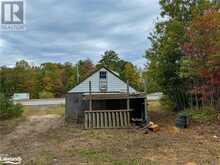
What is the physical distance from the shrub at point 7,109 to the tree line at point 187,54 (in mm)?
7689

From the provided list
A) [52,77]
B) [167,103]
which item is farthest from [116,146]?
[52,77]

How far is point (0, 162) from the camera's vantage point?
7.15 metres

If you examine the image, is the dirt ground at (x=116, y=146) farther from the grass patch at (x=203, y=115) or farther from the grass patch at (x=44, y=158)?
the grass patch at (x=203, y=115)

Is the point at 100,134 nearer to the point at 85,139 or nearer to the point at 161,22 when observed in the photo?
the point at 85,139

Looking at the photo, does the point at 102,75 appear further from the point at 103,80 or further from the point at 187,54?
Result: the point at 187,54

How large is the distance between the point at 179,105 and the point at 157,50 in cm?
329

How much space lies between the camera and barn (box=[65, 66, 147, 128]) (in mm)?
13133

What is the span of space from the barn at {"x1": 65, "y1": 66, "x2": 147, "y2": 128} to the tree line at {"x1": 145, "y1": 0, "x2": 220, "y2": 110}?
6.66ft

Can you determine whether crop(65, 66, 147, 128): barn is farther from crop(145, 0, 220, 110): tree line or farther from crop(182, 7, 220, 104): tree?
crop(182, 7, 220, 104): tree

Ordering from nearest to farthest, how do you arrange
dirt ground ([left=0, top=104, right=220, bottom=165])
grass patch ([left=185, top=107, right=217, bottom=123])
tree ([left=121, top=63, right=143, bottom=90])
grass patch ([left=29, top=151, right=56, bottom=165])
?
1. grass patch ([left=29, top=151, right=56, bottom=165])
2. dirt ground ([left=0, top=104, right=220, bottom=165])
3. grass patch ([left=185, top=107, right=217, bottom=123])
4. tree ([left=121, top=63, right=143, bottom=90])

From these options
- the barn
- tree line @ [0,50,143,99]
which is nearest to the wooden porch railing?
the barn

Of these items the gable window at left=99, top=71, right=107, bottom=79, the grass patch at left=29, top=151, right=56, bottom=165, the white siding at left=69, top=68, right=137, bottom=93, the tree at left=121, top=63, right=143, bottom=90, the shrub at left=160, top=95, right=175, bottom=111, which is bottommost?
the grass patch at left=29, top=151, right=56, bottom=165

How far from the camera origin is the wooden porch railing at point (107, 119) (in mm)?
12922

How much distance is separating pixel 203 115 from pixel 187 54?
→ 2.79 metres
